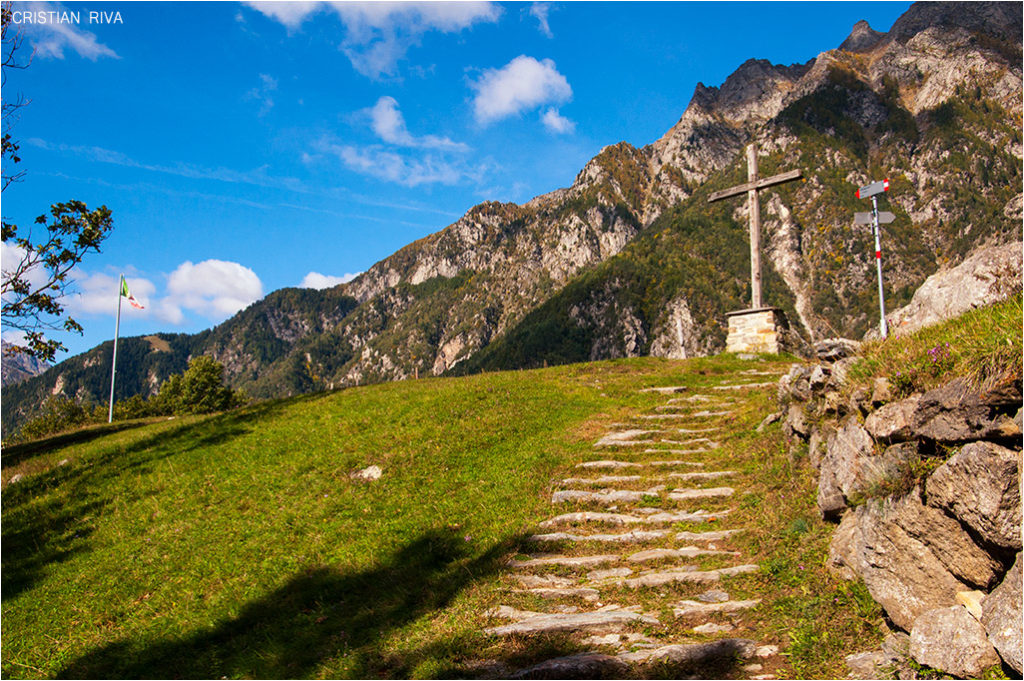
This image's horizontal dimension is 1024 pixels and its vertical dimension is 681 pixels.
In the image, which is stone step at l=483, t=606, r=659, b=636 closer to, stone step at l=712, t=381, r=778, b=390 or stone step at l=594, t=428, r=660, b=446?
stone step at l=594, t=428, r=660, b=446

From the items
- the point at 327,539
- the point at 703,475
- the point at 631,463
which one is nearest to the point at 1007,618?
the point at 703,475

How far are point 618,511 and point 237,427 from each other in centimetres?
1265

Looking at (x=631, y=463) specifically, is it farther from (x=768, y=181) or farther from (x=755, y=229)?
(x=755, y=229)

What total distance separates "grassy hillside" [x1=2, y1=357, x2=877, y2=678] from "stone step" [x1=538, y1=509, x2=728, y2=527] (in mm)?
500

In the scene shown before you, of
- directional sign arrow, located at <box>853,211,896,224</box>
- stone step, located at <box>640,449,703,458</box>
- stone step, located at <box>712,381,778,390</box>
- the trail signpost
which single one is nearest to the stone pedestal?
the trail signpost

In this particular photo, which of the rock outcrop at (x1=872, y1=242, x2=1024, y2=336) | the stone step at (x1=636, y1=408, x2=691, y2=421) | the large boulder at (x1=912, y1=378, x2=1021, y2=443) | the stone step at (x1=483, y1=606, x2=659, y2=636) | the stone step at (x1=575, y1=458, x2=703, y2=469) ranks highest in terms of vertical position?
the rock outcrop at (x1=872, y1=242, x2=1024, y2=336)

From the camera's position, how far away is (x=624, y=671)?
5.39 meters

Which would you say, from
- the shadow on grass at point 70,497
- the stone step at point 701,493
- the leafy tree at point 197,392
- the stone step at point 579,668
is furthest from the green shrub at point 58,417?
the stone step at point 579,668

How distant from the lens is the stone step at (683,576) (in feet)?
22.8

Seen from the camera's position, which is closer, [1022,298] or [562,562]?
[1022,298]

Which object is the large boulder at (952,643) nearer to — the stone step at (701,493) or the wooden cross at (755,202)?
the stone step at (701,493)

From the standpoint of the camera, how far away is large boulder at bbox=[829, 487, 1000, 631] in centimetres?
475

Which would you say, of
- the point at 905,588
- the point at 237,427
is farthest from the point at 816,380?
the point at 237,427

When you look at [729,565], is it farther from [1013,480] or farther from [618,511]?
[1013,480]
